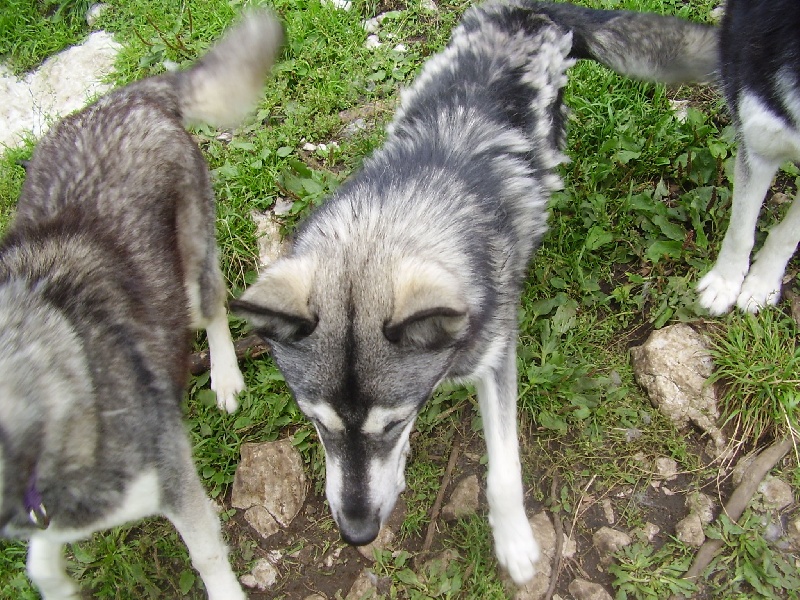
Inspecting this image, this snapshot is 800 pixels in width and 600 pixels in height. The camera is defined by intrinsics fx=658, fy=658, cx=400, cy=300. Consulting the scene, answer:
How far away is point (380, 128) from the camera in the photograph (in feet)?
15.5

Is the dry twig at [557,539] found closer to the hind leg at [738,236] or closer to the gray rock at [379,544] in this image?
the gray rock at [379,544]

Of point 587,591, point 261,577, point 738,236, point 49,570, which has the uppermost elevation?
point 738,236

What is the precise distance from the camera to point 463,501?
3.40 meters

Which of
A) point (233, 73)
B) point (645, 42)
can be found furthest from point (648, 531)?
point (233, 73)

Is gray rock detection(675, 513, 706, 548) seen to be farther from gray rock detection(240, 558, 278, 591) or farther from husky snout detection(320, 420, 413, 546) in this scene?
gray rock detection(240, 558, 278, 591)

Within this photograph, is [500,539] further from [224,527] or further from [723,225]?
[723,225]

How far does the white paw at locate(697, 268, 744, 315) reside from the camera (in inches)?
143

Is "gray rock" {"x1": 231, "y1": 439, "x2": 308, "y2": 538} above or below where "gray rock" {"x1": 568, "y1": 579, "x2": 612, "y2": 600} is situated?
above

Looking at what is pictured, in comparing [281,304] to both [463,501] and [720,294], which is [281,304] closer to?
[463,501]

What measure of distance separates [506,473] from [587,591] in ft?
2.32

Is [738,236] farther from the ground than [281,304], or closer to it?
closer to it

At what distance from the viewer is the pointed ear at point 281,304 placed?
2.27m

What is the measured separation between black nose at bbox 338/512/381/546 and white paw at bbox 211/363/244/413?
151 centimetres

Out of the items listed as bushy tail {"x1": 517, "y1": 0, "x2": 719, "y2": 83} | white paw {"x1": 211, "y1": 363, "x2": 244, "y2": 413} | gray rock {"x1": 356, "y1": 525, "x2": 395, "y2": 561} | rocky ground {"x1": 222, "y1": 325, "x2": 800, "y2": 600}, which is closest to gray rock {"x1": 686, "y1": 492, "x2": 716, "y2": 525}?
rocky ground {"x1": 222, "y1": 325, "x2": 800, "y2": 600}
